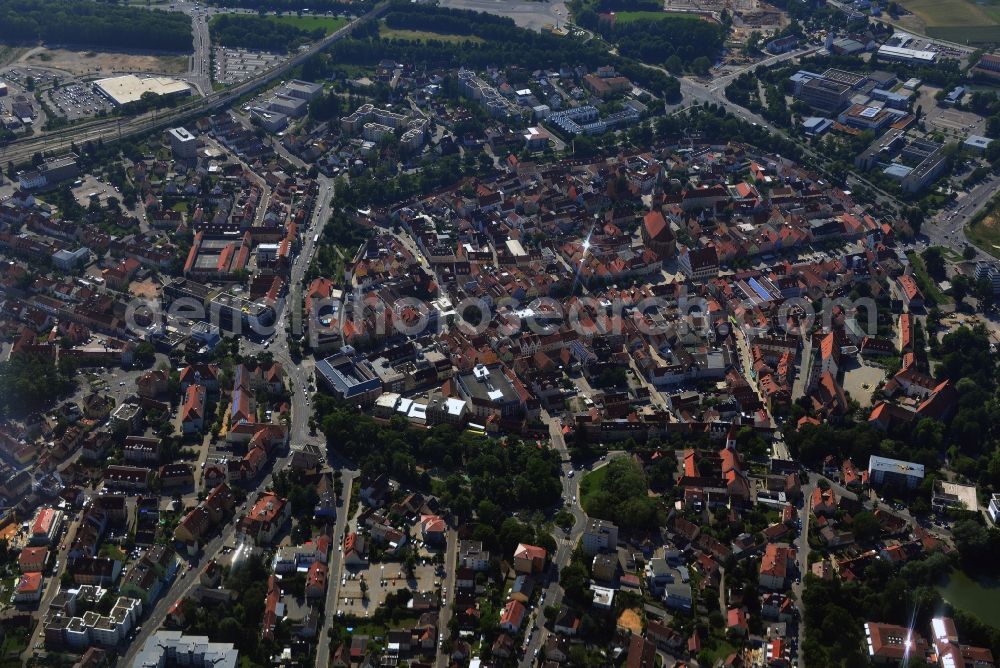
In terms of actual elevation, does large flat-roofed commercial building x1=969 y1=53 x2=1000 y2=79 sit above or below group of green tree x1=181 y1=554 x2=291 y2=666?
above

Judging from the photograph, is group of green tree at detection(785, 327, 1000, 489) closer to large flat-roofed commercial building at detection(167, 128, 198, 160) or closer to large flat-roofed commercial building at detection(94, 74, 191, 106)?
large flat-roofed commercial building at detection(167, 128, 198, 160)

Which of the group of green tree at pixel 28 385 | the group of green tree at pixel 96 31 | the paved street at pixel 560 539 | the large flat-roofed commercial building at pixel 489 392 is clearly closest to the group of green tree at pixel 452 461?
the paved street at pixel 560 539

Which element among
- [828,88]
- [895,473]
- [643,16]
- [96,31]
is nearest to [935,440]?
[895,473]

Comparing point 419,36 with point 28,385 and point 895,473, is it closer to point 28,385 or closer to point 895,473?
point 28,385

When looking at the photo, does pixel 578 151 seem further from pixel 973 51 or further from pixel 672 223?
pixel 973 51

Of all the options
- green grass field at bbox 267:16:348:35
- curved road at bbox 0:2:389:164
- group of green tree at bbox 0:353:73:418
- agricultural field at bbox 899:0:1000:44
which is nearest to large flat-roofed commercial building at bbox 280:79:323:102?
curved road at bbox 0:2:389:164

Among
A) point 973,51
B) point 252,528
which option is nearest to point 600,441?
point 252,528
